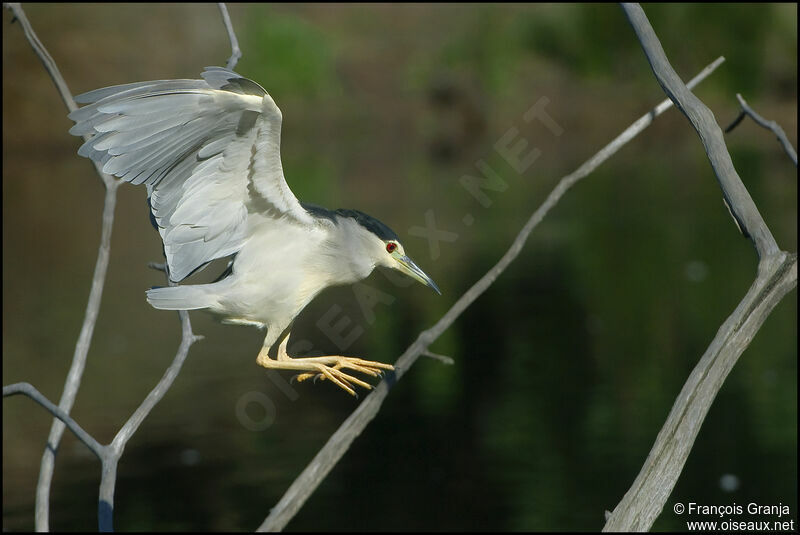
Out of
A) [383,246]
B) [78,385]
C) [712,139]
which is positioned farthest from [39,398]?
[712,139]

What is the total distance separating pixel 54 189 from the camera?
21.8 meters

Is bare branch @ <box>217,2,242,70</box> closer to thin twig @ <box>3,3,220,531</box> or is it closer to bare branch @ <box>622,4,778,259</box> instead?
thin twig @ <box>3,3,220,531</box>

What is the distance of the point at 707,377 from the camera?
6.86 feet

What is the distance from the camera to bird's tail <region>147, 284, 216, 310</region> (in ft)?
8.37

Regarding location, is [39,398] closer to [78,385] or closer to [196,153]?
[78,385]

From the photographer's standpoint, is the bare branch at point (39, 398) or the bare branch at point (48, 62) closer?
the bare branch at point (39, 398)

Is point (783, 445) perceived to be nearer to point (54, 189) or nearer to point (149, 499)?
point (149, 499)

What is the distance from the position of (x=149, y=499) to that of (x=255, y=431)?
1.29 m

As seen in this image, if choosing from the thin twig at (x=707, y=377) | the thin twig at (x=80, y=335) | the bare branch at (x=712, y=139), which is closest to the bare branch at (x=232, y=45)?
the thin twig at (x=80, y=335)

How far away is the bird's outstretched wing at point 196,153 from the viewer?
7.74 feet

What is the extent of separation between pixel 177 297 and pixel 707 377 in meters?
1.33

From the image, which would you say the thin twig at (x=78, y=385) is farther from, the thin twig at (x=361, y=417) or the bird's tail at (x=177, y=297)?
the thin twig at (x=361, y=417)

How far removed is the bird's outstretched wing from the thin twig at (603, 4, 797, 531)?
113 centimetres

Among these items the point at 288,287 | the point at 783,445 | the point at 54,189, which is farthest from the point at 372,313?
the point at 54,189
